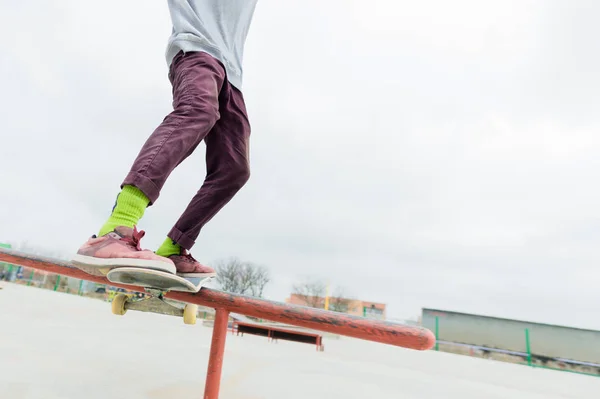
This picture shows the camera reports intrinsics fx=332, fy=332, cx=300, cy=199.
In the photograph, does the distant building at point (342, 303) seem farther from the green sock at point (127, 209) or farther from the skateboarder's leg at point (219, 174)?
the green sock at point (127, 209)

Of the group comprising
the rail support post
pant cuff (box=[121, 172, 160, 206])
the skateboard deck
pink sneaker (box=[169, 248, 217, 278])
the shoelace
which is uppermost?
pant cuff (box=[121, 172, 160, 206])

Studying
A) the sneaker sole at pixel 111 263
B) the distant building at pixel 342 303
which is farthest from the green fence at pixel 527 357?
the distant building at pixel 342 303

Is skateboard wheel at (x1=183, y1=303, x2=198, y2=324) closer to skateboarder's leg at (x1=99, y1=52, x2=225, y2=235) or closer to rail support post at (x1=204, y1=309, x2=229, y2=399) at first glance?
rail support post at (x1=204, y1=309, x2=229, y2=399)

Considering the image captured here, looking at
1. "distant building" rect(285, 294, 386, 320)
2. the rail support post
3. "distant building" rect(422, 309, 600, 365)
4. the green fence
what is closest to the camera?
the rail support post

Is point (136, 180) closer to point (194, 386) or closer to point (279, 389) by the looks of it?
point (194, 386)

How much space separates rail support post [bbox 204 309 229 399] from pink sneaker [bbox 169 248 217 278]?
17cm

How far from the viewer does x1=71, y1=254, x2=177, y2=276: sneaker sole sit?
95 centimetres

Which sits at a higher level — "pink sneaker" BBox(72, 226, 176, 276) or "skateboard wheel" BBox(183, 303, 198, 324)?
"pink sneaker" BBox(72, 226, 176, 276)

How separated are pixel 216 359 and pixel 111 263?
552 millimetres

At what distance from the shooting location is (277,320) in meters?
1.13

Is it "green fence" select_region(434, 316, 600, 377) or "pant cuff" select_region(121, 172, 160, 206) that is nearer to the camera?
"pant cuff" select_region(121, 172, 160, 206)

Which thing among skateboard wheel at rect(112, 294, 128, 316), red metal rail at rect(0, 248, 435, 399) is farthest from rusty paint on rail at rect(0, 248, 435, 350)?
skateboard wheel at rect(112, 294, 128, 316)

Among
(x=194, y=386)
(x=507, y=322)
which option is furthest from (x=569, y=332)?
(x=194, y=386)

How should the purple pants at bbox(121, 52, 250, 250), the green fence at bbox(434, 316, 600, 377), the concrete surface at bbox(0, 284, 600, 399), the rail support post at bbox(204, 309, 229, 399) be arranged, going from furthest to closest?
the green fence at bbox(434, 316, 600, 377)
the concrete surface at bbox(0, 284, 600, 399)
the rail support post at bbox(204, 309, 229, 399)
the purple pants at bbox(121, 52, 250, 250)
